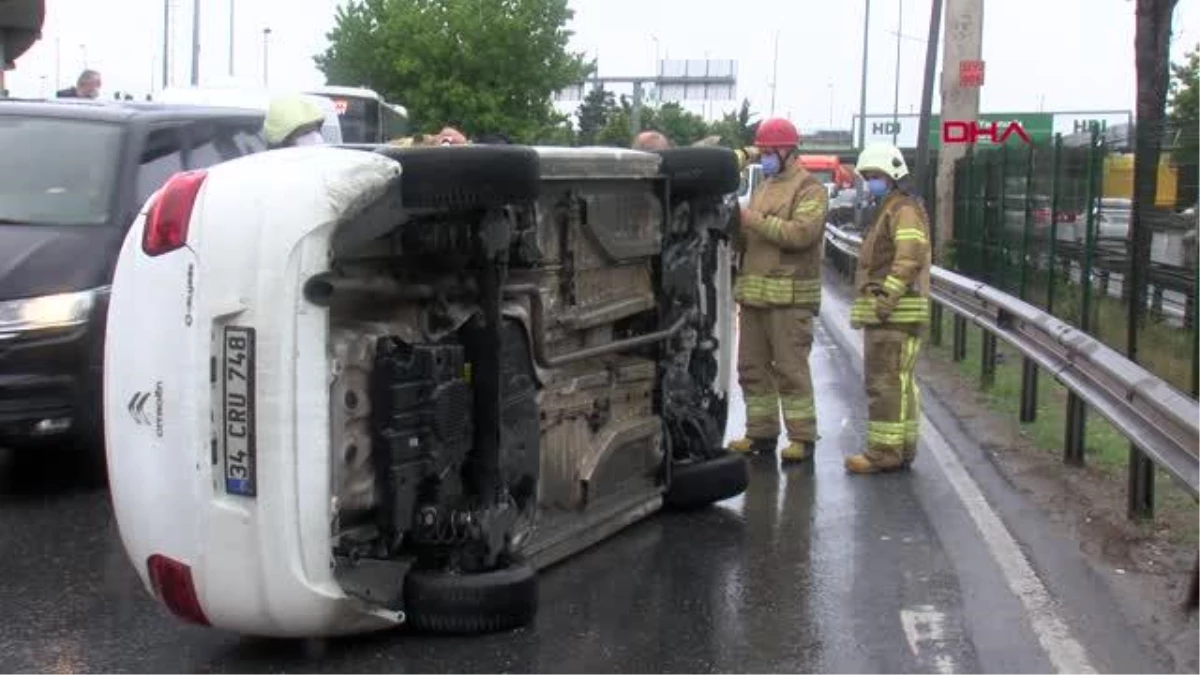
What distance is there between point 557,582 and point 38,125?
4.24 meters

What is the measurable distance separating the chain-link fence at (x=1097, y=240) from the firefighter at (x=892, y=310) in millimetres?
1140

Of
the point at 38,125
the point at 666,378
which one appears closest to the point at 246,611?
the point at 666,378

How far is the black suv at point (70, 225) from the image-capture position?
6.93 metres

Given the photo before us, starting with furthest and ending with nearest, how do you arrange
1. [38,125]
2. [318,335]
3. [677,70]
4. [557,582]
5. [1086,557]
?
1. [677,70]
2. [38,125]
3. [1086,557]
4. [557,582]
5. [318,335]

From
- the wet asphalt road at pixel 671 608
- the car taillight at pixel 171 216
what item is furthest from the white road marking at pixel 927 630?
the car taillight at pixel 171 216

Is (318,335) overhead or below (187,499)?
overhead

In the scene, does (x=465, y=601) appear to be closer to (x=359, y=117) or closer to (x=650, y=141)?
(x=650, y=141)

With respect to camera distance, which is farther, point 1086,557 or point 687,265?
point 687,265

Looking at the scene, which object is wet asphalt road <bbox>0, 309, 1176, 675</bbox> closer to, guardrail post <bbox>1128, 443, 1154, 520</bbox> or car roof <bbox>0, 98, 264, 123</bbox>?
guardrail post <bbox>1128, 443, 1154, 520</bbox>

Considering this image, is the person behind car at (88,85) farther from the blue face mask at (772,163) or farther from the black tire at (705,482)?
the black tire at (705,482)

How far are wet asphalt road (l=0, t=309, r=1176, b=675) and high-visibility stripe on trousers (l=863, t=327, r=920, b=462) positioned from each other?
0.72 metres

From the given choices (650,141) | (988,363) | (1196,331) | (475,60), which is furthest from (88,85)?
(475,60)

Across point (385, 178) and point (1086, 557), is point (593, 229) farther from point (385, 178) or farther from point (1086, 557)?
point (1086, 557)

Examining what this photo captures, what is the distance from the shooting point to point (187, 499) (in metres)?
4.63
